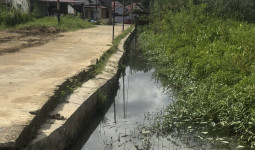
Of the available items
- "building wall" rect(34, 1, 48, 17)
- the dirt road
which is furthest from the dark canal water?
"building wall" rect(34, 1, 48, 17)

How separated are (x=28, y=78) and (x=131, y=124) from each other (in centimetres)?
249

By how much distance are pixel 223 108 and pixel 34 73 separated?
4.38 metres

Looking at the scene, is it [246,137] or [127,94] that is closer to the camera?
[246,137]

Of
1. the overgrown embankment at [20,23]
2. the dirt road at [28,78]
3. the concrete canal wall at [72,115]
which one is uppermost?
the overgrown embankment at [20,23]

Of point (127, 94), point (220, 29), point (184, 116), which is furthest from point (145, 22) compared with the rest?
point (184, 116)

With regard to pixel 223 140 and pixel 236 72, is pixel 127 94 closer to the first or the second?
pixel 236 72

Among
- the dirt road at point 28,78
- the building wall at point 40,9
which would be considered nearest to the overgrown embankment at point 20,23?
the building wall at point 40,9

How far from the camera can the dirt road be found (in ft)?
13.4

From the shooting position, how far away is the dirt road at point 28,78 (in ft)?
13.4

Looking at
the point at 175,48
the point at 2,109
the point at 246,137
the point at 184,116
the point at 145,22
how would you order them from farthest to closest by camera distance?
the point at 145,22 → the point at 175,48 → the point at 184,116 → the point at 246,137 → the point at 2,109

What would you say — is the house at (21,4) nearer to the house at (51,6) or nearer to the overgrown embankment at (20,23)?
the house at (51,6)

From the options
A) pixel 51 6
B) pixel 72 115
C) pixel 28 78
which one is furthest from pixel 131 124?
pixel 51 6

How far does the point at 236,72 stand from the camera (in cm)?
688

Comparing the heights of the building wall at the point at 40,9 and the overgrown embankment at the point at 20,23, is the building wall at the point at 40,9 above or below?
above
